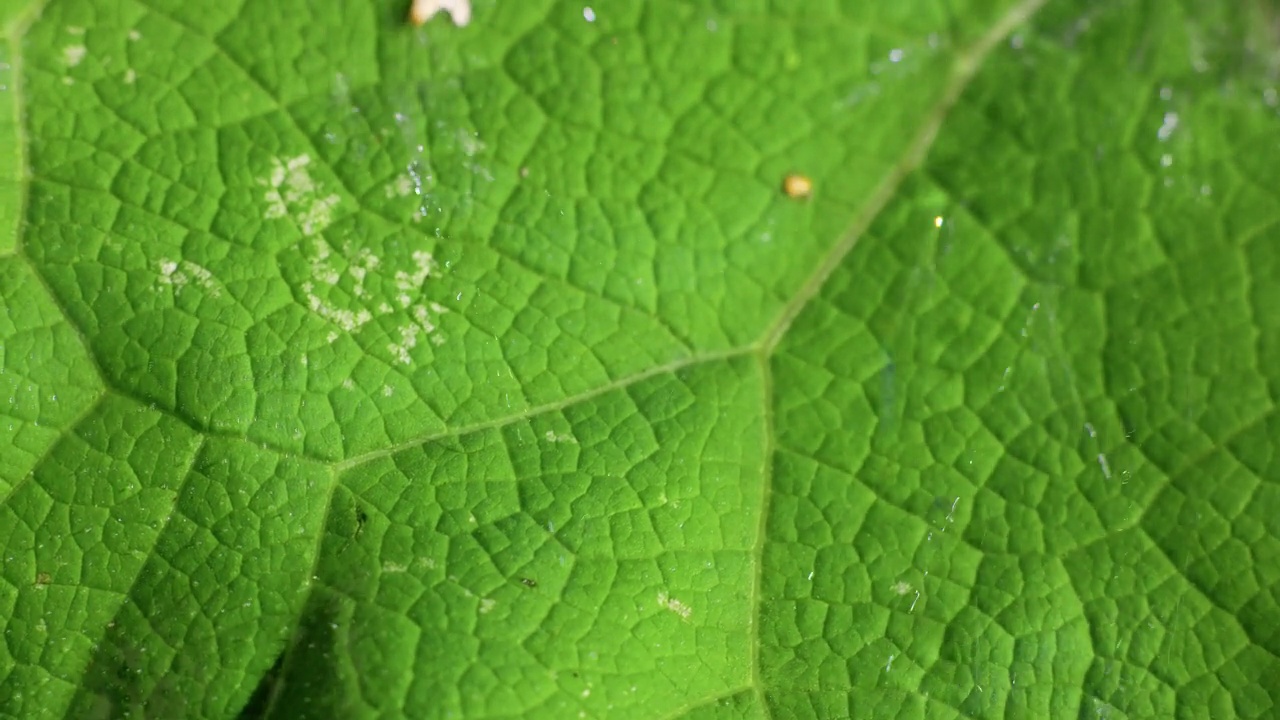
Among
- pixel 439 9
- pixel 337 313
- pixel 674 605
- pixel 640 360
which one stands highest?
pixel 439 9

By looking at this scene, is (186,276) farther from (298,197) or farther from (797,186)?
(797,186)

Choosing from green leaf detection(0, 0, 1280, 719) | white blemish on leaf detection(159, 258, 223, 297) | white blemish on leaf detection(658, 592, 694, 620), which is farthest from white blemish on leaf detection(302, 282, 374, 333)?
white blemish on leaf detection(658, 592, 694, 620)

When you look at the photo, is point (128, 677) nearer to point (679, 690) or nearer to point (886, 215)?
point (679, 690)

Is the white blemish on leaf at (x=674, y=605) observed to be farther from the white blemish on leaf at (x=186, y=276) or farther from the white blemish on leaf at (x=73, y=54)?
the white blemish on leaf at (x=73, y=54)

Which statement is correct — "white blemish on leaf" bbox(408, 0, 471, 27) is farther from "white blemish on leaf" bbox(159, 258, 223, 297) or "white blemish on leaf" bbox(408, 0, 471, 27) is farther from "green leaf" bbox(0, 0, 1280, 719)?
"white blemish on leaf" bbox(159, 258, 223, 297)

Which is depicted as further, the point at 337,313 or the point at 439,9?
the point at 439,9

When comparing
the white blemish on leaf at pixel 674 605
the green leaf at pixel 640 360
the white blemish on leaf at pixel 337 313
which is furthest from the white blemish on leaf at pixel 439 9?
the white blemish on leaf at pixel 674 605

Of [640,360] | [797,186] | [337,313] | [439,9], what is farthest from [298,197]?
[797,186]
